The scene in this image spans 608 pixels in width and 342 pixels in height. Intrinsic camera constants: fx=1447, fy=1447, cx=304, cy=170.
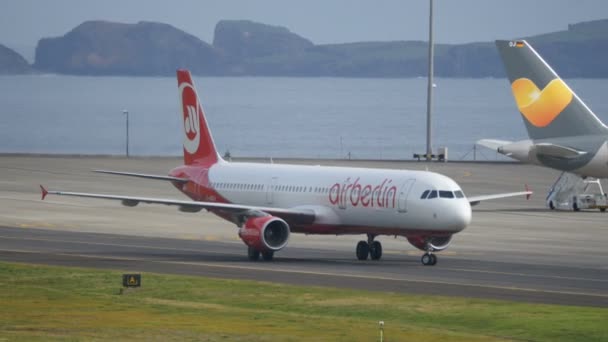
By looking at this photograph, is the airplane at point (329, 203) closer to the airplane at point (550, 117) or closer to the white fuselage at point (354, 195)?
the white fuselage at point (354, 195)

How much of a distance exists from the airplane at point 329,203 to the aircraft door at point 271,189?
1.6 inches

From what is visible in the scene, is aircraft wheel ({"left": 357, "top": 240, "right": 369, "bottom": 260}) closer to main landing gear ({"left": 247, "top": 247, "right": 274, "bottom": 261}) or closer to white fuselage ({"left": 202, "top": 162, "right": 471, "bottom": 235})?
white fuselage ({"left": 202, "top": 162, "right": 471, "bottom": 235})

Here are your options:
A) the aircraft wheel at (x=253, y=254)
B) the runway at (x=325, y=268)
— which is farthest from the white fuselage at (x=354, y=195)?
the aircraft wheel at (x=253, y=254)

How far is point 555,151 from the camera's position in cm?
7450

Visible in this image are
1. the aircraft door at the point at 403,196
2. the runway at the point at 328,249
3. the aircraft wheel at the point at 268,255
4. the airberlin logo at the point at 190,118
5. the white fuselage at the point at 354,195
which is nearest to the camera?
the runway at the point at 328,249

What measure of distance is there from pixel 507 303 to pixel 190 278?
11.7m

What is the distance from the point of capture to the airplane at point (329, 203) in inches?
2119

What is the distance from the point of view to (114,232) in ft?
232

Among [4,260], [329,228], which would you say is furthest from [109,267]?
[329,228]

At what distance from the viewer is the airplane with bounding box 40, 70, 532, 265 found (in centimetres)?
5381

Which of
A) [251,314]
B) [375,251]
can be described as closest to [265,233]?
[375,251]

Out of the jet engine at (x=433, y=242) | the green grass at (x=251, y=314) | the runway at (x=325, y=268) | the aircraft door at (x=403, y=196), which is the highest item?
the aircraft door at (x=403, y=196)

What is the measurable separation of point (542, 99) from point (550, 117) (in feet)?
3.41

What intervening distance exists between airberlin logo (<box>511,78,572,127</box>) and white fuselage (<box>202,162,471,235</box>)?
18.6m
